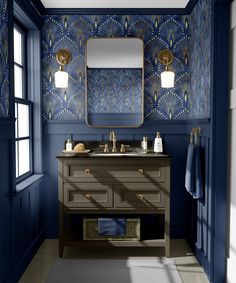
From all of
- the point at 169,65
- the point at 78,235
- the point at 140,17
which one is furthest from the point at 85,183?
the point at 140,17

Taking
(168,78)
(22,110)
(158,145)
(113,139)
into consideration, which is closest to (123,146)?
(113,139)

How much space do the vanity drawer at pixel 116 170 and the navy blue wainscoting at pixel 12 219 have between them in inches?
16.9

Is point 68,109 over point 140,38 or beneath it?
beneath

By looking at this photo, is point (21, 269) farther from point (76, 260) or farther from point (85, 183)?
point (85, 183)

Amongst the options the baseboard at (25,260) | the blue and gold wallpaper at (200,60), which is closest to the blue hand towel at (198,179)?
the blue and gold wallpaper at (200,60)

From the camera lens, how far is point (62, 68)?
4059 millimetres

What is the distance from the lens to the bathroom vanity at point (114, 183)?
3545mm

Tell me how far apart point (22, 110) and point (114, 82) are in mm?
1026

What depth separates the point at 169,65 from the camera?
4133 millimetres

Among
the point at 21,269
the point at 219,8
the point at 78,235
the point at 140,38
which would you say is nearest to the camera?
the point at 219,8

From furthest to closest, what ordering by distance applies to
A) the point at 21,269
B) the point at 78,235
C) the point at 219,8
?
1. the point at 78,235
2. the point at 21,269
3. the point at 219,8

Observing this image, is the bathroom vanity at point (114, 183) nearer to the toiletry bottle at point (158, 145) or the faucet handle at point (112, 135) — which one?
the toiletry bottle at point (158, 145)

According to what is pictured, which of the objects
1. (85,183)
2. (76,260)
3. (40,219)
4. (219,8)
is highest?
(219,8)

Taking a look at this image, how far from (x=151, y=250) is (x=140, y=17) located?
2.46 m
